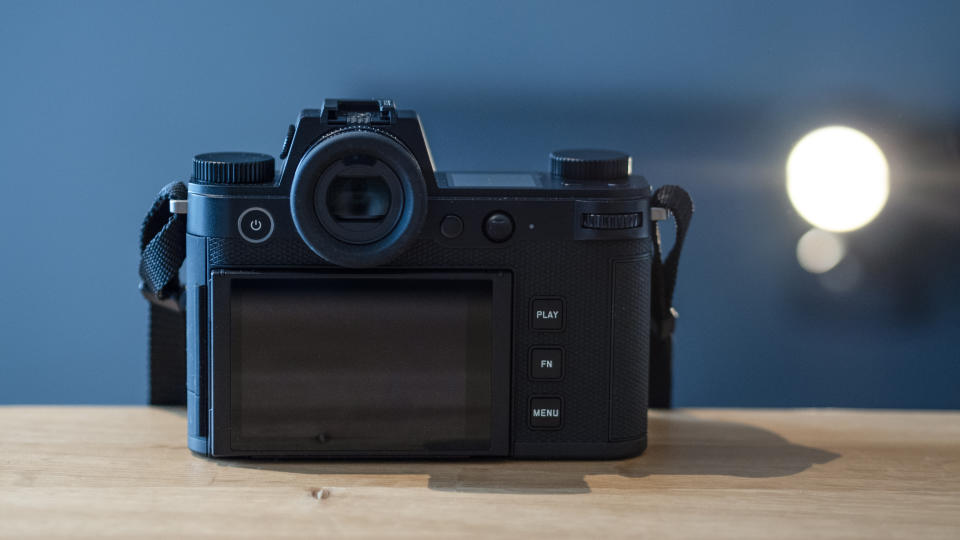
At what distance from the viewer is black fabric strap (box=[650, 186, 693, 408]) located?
802 millimetres

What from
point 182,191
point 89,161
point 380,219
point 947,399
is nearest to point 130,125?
point 89,161

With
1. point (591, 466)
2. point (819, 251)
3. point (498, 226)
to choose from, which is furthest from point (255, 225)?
point (819, 251)

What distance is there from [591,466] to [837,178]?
0.35 metres

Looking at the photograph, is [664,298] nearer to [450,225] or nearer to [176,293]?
[450,225]

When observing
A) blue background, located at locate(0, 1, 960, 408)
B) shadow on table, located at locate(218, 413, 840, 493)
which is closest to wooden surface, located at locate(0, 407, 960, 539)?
shadow on table, located at locate(218, 413, 840, 493)

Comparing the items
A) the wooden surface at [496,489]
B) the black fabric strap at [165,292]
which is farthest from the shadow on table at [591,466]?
the black fabric strap at [165,292]

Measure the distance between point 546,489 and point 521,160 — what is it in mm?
314

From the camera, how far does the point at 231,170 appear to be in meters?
0.73

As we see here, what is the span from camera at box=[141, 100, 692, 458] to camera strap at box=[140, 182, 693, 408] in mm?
40

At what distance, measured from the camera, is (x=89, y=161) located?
3.09 ft

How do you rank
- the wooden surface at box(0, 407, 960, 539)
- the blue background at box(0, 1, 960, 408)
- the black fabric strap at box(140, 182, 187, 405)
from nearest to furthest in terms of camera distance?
the wooden surface at box(0, 407, 960, 539) → the black fabric strap at box(140, 182, 187, 405) → the blue background at box(0, 1, 960, 408)

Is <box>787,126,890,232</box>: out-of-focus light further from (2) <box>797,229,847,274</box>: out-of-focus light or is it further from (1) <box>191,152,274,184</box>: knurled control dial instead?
(1) <box>191,152,274,184</box>: knurled control dial

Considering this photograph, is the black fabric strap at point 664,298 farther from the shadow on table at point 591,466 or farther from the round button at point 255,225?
the round button at point 255,225

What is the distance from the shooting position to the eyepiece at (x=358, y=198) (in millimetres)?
714
